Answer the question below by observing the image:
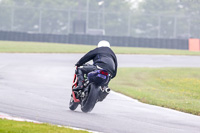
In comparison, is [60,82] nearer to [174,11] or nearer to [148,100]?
[148,100]

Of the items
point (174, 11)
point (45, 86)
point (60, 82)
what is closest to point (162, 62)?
point (60, 82)

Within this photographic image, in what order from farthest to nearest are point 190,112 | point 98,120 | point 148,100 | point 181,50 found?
point 181,50, point 148,100, point 190,112, point 98,120

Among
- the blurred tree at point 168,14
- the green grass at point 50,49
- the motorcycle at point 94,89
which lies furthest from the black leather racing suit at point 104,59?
the blurred tree at point 168,14

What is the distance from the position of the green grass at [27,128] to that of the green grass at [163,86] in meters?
5.05

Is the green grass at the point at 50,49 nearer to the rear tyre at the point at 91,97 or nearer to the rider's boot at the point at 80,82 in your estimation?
the rider's boot at the point at 80,82

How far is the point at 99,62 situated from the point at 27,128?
3.26m

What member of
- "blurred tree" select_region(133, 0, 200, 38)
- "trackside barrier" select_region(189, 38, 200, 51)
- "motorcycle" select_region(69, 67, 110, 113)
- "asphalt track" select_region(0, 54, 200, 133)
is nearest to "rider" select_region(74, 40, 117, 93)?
"motorcycle" select_region(69, 67, 110, 113)

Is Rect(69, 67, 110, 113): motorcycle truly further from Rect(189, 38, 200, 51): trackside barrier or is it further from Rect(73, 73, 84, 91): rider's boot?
Rect(189, 38, 200, 51): trackside barrier

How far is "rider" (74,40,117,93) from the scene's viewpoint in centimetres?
1034

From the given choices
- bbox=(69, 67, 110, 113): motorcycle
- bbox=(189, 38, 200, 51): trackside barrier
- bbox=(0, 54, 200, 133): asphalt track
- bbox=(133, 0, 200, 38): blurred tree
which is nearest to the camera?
bbox=(0, 54, 200, 133): asphalt track

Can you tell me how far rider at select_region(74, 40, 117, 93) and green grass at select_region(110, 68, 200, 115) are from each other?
2.71 metres

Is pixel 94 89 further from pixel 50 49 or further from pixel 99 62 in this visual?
pixel 50 49

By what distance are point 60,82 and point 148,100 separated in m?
5.14

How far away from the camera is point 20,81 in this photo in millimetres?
17438
